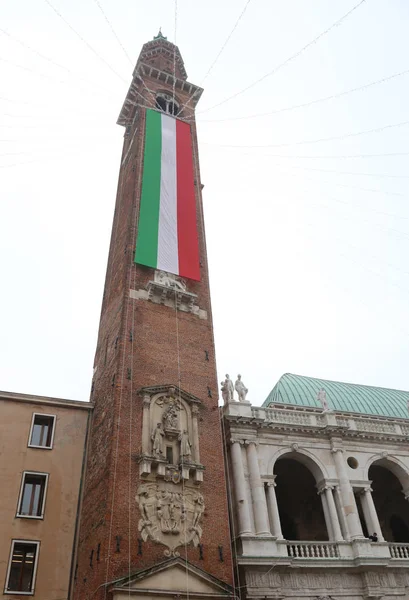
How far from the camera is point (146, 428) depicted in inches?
1083

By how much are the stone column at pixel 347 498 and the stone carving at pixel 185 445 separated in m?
10.6

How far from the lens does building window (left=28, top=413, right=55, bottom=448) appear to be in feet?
95.6

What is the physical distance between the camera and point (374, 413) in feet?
153

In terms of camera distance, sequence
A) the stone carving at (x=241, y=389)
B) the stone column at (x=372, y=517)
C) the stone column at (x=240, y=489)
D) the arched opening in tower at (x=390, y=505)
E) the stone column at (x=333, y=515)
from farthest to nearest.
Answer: the arched opening in tower at (x=390, y=505), the stone carving at (x=241, y=389), the stone column at (x=372, y=517), the stone column at (x=333, y=515), the stone column at (x=240, y=489)

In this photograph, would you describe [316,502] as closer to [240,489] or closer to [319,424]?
[319,424]

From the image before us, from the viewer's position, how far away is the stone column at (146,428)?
88.3 ft

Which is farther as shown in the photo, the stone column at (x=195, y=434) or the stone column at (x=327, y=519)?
the stone column at (x=327, y=519)

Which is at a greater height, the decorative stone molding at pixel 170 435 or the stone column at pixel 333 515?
the decorative stone molding at pixel 170 435

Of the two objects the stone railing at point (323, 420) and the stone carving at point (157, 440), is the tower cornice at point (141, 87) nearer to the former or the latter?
the stone railing at point (323, 420)

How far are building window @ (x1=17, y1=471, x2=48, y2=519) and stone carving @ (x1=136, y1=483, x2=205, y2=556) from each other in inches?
228

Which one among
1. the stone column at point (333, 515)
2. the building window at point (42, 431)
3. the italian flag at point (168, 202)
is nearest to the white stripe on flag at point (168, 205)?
the italian flag at point (168, 202)

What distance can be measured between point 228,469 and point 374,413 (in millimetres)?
20562

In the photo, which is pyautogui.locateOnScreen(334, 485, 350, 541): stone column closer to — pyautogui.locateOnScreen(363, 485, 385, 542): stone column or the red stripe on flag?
pyautogui.locateOnScreen(363, 485, 385, 542): stone column

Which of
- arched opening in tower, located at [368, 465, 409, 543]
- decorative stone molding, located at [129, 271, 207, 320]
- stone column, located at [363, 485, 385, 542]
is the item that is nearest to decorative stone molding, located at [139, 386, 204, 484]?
decorative stone molding, located at [129, 271, 207, 320]
